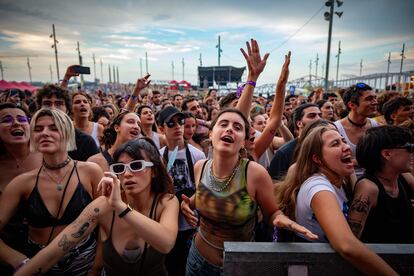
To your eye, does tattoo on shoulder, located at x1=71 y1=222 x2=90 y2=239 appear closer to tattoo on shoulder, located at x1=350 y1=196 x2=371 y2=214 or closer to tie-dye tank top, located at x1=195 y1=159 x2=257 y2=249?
tie-dye tank top, located at x1=195 y1=159 x2=257 y2=249

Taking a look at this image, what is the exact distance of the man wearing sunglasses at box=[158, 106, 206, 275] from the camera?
2.89 meters

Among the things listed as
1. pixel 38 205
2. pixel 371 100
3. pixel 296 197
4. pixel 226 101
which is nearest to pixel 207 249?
pixel 296 197

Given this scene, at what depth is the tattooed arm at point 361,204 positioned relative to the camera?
180 cm

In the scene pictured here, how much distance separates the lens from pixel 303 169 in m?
2.01

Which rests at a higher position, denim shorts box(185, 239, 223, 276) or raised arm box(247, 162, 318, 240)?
raised arm box(247, 162, 318, 240)

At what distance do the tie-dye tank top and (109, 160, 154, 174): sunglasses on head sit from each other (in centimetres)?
59

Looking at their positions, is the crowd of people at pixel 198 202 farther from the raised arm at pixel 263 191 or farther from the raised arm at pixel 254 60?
the raised arm at pixel 254 60

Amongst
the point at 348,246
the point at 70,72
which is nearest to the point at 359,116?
the point at 348,246

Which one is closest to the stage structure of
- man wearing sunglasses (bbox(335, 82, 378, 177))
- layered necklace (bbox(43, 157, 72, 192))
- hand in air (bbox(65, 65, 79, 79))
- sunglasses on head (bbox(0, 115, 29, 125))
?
hand in air (bbox(65, 65, 79, 79))

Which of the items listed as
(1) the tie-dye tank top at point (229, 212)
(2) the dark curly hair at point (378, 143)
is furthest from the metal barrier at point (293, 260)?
(2) the dark curly hair at point (378, 143)

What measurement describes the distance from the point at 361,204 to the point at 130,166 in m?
1.85

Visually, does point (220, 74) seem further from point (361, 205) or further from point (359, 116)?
point (361, 205)

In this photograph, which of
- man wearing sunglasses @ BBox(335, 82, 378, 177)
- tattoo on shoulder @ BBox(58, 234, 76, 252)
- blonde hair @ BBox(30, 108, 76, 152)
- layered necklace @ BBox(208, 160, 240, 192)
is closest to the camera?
tattoo on shoulder @ BBox(58, 234, 76, 252)

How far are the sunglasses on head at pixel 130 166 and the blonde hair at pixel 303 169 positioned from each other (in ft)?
4.05
